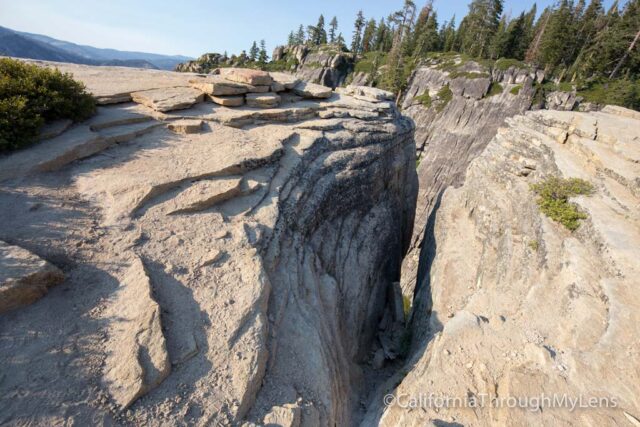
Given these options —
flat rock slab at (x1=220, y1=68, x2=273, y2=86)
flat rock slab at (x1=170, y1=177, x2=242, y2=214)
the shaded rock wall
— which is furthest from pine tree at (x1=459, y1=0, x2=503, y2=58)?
flat rock slab at (x1=170, y1=177, x2=242, y2=214)

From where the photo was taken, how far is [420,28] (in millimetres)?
90625

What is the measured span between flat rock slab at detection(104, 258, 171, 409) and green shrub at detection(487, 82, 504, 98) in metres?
65.6

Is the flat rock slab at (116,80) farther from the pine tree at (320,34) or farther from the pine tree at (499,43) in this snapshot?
the pine tree at (320,34)

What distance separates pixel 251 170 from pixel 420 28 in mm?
98998

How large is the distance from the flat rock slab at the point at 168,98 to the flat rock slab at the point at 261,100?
2.57 metres

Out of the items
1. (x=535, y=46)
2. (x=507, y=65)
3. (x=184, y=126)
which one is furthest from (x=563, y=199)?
(x=535, y=46)

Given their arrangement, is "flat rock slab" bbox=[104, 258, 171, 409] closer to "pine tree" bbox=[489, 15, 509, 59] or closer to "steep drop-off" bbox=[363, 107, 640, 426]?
"steep drop-off" bbox=[363, 107, 640, 426]

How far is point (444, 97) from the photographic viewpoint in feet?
202

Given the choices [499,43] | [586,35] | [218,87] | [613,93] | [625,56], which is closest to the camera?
[218,87]

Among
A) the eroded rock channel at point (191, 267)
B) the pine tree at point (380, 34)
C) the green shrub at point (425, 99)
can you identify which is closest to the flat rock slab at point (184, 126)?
the eroded rock channel at point (191, 267)

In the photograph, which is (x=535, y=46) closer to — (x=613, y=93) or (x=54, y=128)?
(x=613, y=93)

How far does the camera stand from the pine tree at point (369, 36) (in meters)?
110

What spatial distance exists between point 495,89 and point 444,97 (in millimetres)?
8788

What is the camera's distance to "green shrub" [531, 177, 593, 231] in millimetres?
11952
